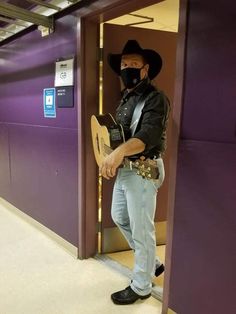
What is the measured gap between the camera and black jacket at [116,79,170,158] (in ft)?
5.51

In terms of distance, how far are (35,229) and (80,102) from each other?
57.9 inches

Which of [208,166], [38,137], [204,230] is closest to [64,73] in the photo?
[38,137]

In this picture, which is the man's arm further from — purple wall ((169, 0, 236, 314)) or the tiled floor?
the tiled floor

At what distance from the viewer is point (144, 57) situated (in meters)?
1.88

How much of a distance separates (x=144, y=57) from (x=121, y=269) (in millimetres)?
1536

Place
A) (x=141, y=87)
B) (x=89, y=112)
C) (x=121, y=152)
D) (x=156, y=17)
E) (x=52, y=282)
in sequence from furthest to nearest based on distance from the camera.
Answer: (x=156, y=17) → (x=89, y=112) → (x=52, y=282) → (x=141, y=87) → (x=121, y=152)

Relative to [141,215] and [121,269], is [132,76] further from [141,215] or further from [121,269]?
[121,269]

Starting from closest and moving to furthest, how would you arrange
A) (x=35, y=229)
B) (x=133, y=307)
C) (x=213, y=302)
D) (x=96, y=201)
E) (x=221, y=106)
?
(x=221, y=106) < (x=213, y=302) < (x=133, y=307) < (x=96, y=201) < (x=35, y=229)

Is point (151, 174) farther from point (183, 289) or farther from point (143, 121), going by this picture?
point (183, 289)

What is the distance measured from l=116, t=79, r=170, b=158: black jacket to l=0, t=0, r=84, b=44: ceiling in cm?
86

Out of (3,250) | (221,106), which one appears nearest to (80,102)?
(221,106)

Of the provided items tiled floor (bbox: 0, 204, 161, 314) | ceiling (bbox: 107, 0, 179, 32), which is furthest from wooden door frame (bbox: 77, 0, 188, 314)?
ceiling (bbox: 107, 0, 179, 32)

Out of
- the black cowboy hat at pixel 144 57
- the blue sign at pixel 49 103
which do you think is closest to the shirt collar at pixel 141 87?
the black cowboy hat at pixel 144 57

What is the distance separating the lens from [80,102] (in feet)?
7.64
